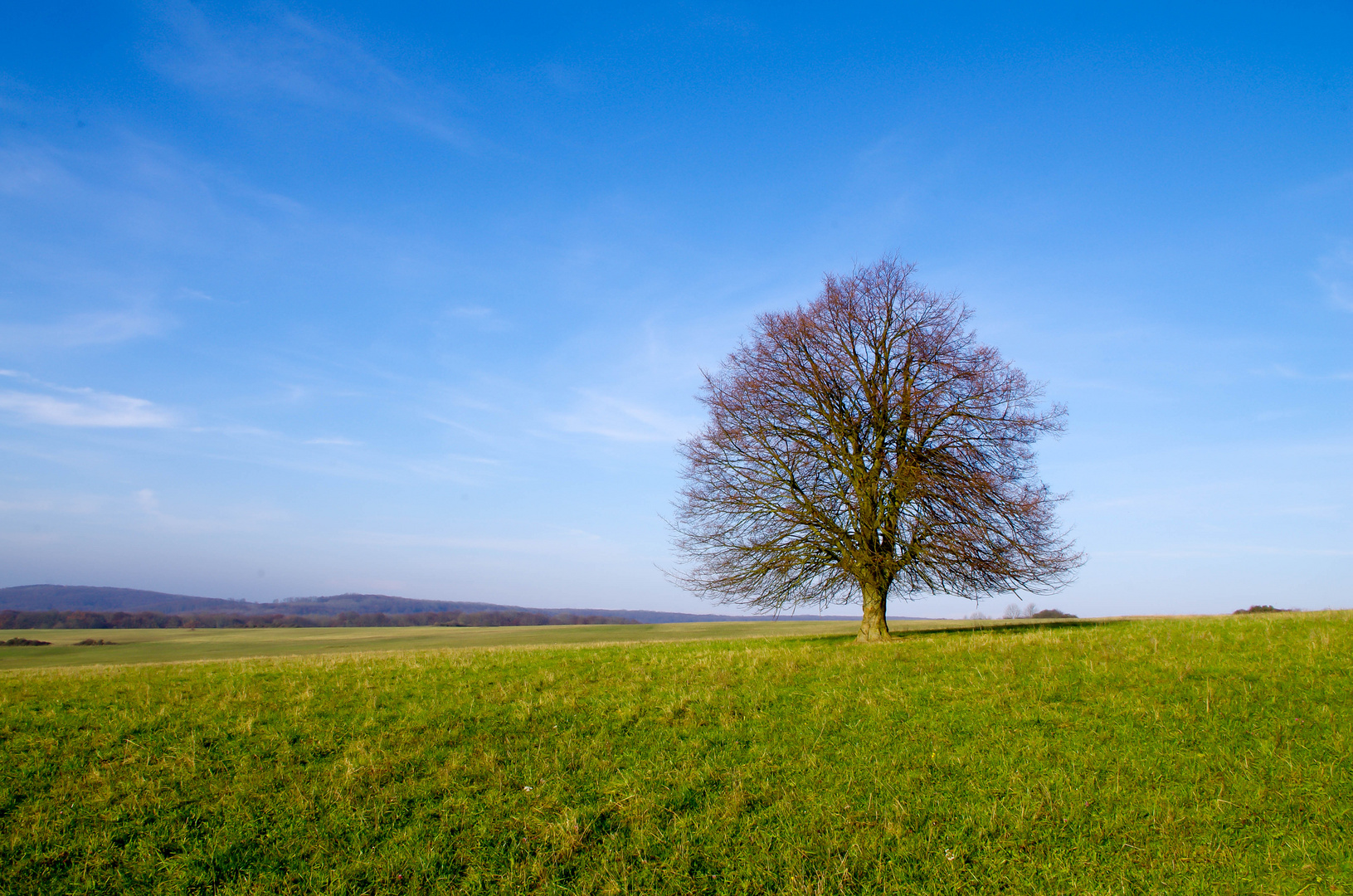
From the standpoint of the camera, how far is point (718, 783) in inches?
287

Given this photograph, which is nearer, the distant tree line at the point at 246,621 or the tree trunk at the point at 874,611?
the tree trunk at the point at 874,611

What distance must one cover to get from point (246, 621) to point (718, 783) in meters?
118

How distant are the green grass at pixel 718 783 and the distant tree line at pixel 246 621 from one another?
75707 millimetres

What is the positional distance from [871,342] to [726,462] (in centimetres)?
547

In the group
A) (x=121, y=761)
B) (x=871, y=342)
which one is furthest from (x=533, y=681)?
(x=871, y=342)

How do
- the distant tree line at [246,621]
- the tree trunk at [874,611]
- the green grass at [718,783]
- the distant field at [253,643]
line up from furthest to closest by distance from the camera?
the distant tree line at [246,621]
the distant field at [253,643]
the tree trunk at [874,611]
the green grass at [718,783]

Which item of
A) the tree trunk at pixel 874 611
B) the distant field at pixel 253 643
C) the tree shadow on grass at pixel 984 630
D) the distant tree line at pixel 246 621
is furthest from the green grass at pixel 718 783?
the distant tree line at pixel 246 621

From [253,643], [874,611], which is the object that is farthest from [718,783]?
[253,643]

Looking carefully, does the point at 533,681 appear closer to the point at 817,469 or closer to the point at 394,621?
the point at 817,469

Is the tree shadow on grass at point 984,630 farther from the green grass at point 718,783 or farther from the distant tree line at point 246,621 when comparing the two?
the distant tree line at point 246,621

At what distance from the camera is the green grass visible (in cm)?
565

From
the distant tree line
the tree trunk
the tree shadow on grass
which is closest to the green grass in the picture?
the tree trunk

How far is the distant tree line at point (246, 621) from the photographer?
314 feet

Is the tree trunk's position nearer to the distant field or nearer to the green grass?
the green grass
